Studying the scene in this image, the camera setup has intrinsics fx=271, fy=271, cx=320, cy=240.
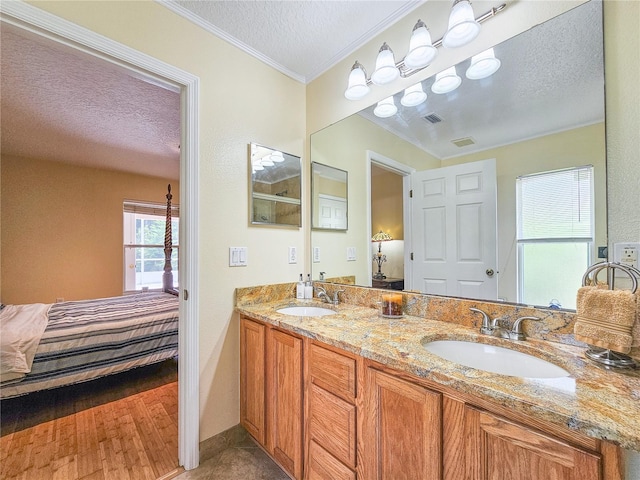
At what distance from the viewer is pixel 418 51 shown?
51.7 inches

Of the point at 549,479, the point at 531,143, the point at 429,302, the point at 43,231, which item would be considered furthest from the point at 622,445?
the point at 43,231

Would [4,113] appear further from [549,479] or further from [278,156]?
[549,479]

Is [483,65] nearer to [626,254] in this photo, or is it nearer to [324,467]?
[626,254]

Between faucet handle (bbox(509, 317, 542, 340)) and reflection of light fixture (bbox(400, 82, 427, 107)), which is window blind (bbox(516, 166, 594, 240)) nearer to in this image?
faucet handle (bbox(509, 317, 542, 340))

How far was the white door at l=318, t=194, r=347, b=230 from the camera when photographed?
197 centimetres

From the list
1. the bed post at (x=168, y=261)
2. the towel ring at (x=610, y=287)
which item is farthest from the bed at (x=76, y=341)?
the towel ring at (x=610, y=287)

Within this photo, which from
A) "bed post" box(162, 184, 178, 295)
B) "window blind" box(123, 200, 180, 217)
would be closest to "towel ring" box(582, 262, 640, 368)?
"bed post" box(162, 184, 178, 295)

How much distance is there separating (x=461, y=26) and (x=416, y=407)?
1.52 metres

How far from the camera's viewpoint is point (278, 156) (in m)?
1.95

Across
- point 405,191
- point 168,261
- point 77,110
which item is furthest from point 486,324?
point 168,261

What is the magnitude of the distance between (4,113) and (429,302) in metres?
3.90

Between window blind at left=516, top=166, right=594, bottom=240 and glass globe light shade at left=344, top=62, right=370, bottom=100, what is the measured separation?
100cm

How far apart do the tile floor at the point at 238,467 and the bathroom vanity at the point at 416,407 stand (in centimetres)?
13

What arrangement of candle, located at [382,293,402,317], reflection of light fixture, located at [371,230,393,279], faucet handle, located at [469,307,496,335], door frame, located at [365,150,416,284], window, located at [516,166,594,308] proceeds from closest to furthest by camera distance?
window, located at [516,166,594,308]
faucet handle, located at [469,307,496,335]
candle, located at [382,293,402,317]
door frame, located at [365,150,416,284]
reflection of light fixture, located at [371,230,393,279]
